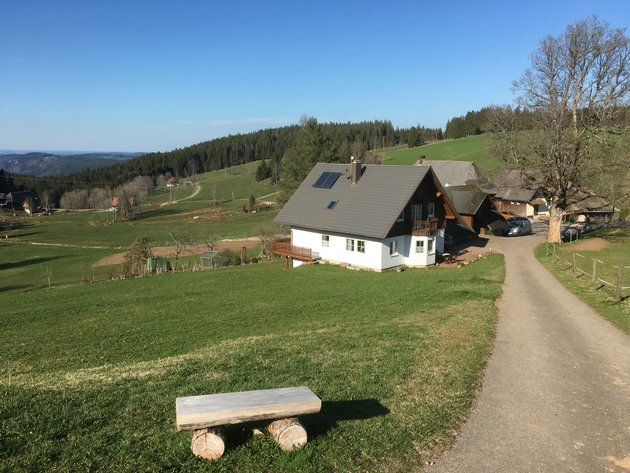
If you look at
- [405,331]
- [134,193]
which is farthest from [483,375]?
[134,193]

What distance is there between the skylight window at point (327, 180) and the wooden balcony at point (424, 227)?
8285 mm

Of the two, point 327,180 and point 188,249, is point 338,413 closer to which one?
point 327,180

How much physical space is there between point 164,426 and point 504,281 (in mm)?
21109

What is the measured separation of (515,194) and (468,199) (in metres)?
18.4

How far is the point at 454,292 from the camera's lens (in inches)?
802

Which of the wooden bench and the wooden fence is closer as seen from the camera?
the wooden bench

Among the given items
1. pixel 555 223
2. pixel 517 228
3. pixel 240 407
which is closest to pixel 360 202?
pixel 555 223

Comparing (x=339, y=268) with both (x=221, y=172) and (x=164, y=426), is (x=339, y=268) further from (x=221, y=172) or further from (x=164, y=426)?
(x=221, y=172)

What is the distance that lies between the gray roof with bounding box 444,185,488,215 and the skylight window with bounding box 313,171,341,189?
1428cm

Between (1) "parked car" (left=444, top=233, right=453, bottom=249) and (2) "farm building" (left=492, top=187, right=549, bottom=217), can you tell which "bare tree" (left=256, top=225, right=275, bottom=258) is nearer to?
(1) "parked car" (left=444, top=233, right=453, bottom=249)

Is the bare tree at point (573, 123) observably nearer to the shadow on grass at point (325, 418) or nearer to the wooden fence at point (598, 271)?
the wooden fence at point (598, 271)

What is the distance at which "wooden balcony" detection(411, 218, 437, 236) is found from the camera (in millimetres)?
35469

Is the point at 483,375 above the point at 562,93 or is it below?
below

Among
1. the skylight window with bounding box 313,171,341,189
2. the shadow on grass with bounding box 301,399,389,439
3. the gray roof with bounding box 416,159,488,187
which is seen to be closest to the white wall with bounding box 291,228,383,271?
the skylight window with bounding box 313,171,341,189
